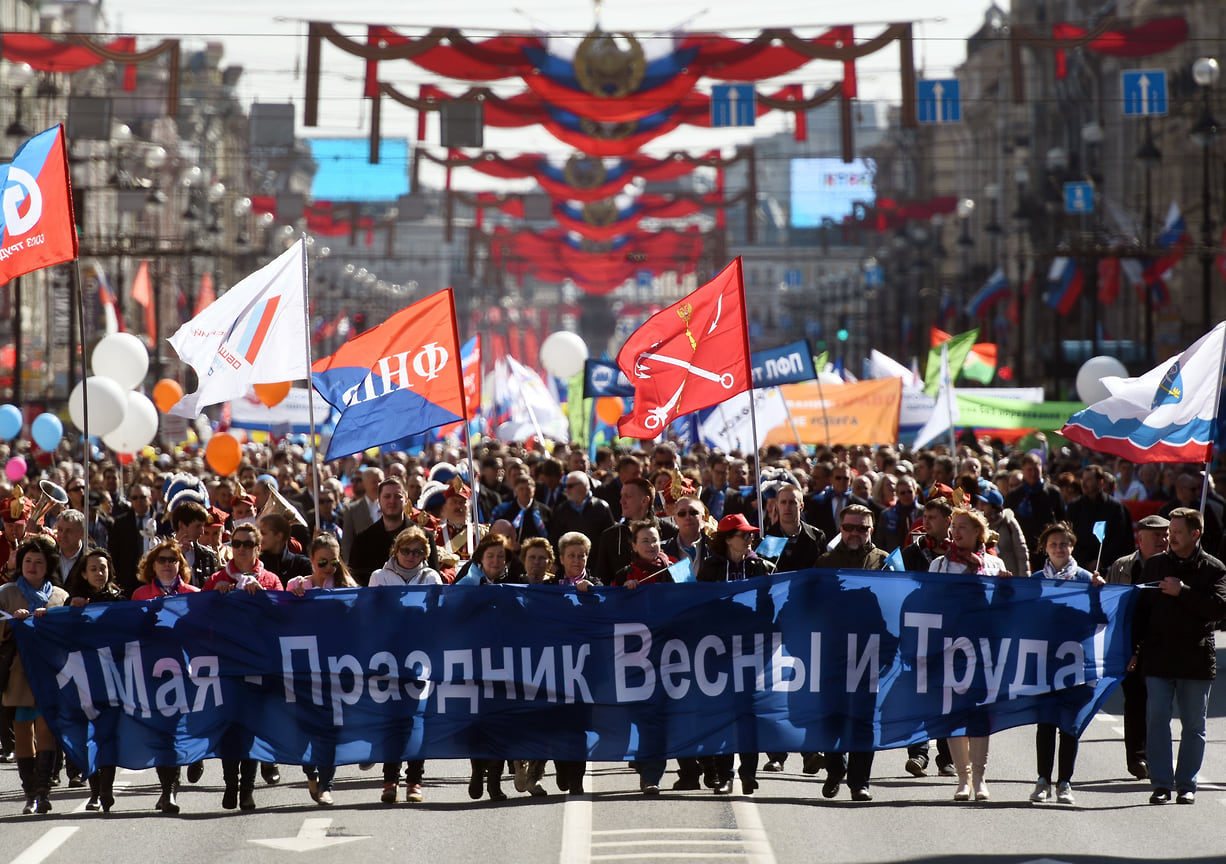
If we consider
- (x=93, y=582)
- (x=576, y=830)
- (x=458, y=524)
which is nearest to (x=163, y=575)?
(x=93, y=582)

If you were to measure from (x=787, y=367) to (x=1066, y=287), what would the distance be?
2537cm

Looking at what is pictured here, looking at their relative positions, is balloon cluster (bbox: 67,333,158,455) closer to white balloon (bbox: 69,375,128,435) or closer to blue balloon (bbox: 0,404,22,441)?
white balloon (bbox: 69,375,128,435)

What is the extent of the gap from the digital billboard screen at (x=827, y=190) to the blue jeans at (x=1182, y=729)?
77068 millimetres

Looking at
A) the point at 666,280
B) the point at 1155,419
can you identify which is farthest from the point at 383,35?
the point at 666,280

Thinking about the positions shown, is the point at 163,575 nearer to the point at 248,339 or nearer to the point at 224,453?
the point at 248,339

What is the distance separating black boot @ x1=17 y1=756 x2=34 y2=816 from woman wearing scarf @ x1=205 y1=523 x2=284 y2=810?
3.06ft

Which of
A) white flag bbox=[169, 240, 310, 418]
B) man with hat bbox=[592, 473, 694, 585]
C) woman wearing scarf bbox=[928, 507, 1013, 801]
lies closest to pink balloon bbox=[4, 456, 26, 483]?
white flag bbox=[169, 240, 310, 418]

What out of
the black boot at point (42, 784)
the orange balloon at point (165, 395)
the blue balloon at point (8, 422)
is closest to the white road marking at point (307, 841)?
the black boot at point (42, 784)

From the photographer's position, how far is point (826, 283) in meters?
92.1

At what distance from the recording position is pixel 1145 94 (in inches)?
1373

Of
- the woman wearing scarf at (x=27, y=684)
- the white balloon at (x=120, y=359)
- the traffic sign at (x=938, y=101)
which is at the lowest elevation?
the woman wearing scarf at (x=27, y=684)

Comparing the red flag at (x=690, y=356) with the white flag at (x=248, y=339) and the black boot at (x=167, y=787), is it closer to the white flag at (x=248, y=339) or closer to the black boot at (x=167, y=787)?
the white flag at (x=248, y=339)

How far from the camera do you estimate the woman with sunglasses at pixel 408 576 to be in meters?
10.0

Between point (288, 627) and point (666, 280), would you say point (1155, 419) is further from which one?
point (666, 280)
